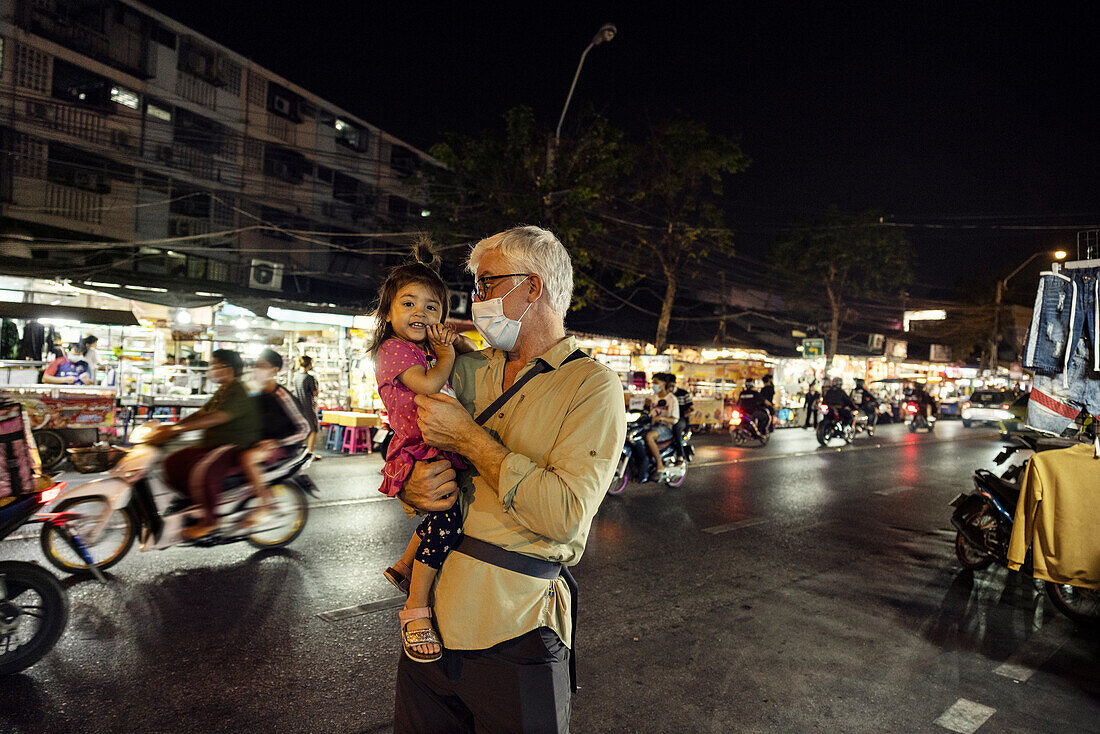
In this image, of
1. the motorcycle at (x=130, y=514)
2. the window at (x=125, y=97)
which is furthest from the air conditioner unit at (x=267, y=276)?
the motorcycle at (x=130, y=514)

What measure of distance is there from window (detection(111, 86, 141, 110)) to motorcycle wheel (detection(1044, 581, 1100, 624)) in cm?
2776

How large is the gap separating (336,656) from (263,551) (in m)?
2.48

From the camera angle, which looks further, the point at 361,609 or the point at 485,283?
the point at 361,609

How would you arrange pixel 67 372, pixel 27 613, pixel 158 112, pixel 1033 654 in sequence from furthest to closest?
pixel 158 112 < pixel 67 372 < pixel 1033 654 < pixel 27 613

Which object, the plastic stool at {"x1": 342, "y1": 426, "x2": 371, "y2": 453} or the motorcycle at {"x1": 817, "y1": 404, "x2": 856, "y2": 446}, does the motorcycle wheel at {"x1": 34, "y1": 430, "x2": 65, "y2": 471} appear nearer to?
the plastic stool at {"x1": 342, "y1": 426, "x2": 371, "y2": 453}

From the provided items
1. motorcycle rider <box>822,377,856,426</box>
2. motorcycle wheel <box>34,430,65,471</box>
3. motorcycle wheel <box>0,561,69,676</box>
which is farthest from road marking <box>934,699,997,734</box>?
motorcycle rider <box>822,377,856,426</box>

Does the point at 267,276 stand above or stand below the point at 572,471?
above

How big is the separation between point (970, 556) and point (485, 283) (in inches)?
265

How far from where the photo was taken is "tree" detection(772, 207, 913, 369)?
3556 cm

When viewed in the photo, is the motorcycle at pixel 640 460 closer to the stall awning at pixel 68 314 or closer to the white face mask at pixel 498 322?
the white face mask at pixel 498 322

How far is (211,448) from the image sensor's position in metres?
5.27

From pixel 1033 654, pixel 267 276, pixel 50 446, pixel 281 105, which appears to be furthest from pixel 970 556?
pixel 281 105

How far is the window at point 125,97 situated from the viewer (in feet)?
73.4

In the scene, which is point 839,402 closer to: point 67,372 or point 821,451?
point 821,451
